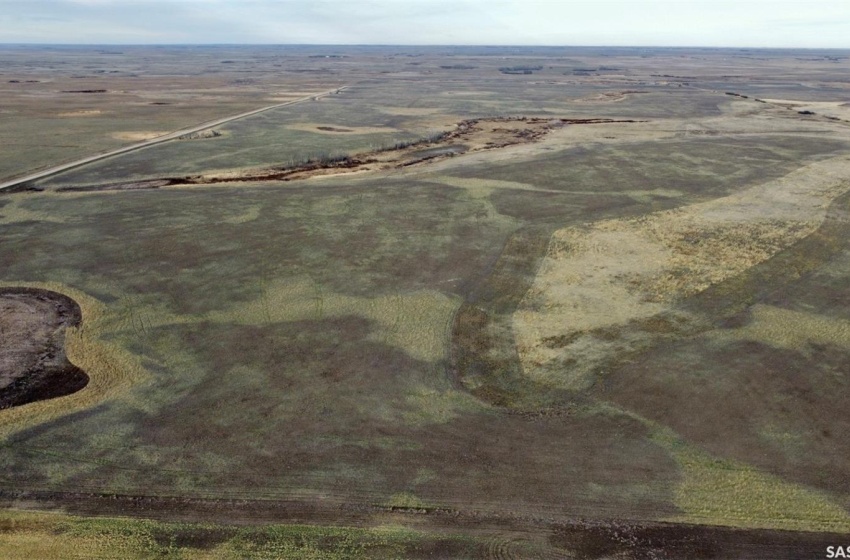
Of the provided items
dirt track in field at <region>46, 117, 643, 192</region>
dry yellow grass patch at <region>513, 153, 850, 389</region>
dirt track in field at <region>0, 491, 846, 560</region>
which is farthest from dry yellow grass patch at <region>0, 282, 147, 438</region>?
dirt track in field at <region>46, 117, 643, 192</region>

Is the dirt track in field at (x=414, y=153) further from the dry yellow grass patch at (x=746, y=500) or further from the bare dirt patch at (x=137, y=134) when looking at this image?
the dry yellow grass patch at (x=746, y=500)

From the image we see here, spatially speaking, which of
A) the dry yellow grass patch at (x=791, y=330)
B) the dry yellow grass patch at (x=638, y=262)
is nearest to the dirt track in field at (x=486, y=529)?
the dry yellow grass patch at (x=638, y=262)

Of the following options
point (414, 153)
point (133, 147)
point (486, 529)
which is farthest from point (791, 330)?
point (133, 147)

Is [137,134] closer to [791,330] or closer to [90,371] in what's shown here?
[90,371]

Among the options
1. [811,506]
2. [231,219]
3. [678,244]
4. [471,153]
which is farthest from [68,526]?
[471,153]

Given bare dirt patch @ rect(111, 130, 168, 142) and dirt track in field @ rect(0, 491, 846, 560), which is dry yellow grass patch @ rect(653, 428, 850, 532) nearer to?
dirt track in field @ rect(0, 491, 846, 560)

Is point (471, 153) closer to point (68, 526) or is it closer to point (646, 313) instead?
point (646, 313)
